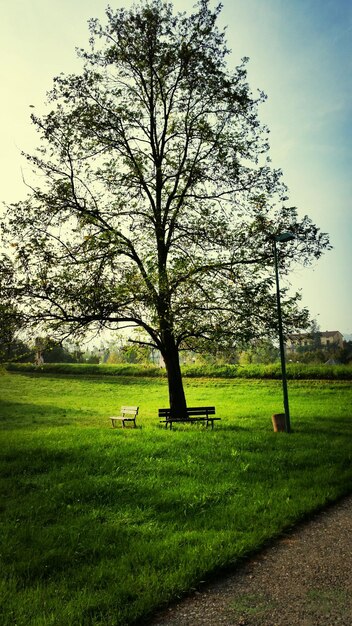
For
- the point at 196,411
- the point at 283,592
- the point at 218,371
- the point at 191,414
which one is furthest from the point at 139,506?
the point at 218,371

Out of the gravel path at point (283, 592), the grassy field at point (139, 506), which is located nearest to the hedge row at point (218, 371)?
the grassy field at point (139, 506)

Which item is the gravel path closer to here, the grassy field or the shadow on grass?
the grassy field

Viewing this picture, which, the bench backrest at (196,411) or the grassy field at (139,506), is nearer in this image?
the grassy field at (139,506)

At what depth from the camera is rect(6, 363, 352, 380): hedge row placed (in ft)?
114

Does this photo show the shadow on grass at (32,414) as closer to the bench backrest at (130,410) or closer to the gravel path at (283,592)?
the bench backrest at (130,410)

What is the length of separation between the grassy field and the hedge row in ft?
38.4

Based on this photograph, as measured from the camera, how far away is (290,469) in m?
9.86

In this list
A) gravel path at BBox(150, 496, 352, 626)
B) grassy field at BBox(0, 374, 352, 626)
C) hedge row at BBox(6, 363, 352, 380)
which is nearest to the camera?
gravel path at BBox(150, 496, 352, 626)

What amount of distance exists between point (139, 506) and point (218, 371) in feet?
114

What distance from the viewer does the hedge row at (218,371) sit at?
3476 cm

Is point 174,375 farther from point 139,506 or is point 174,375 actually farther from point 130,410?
point 139,506

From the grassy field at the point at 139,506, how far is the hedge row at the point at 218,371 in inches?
461

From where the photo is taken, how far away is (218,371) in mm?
41844

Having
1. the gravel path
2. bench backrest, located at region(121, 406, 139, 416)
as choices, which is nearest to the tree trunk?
bench backrest, located at region(121, 406, 139, 416)
